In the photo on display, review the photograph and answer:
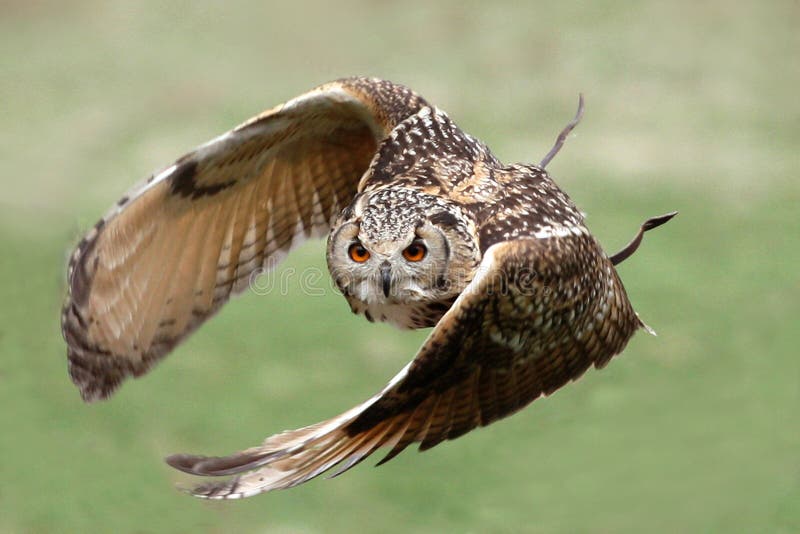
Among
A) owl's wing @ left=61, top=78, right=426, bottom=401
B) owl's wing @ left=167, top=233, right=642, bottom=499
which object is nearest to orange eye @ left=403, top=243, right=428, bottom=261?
owl's wing @ left=167, top=233, right=642, bottom=499

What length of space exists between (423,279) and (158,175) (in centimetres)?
126

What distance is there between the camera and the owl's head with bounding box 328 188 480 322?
19.3ft

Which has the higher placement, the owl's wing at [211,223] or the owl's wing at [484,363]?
the owl's wing at [211,223]

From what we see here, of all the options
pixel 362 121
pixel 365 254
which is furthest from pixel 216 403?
pixel 365 254

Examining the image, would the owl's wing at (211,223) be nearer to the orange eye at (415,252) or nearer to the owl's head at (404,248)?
the owl's head at (404,248)

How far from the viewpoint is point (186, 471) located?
5.23 metres

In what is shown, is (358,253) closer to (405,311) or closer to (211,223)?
(405,311)

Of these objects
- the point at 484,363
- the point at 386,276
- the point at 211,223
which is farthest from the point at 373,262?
the point at 211,223

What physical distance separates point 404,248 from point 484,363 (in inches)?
21.4

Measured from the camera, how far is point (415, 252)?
5934 millimetres

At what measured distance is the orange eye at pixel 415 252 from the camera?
5914 millimetres

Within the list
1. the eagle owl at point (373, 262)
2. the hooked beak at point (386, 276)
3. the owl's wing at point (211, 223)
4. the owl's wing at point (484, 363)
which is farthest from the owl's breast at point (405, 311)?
the owl's wing at point (211, 223)

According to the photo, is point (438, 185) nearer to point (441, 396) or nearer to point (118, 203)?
point (441, 396)

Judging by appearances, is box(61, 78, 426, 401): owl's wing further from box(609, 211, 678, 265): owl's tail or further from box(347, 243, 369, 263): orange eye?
box(609, 211, 678, 265): owl's tail
